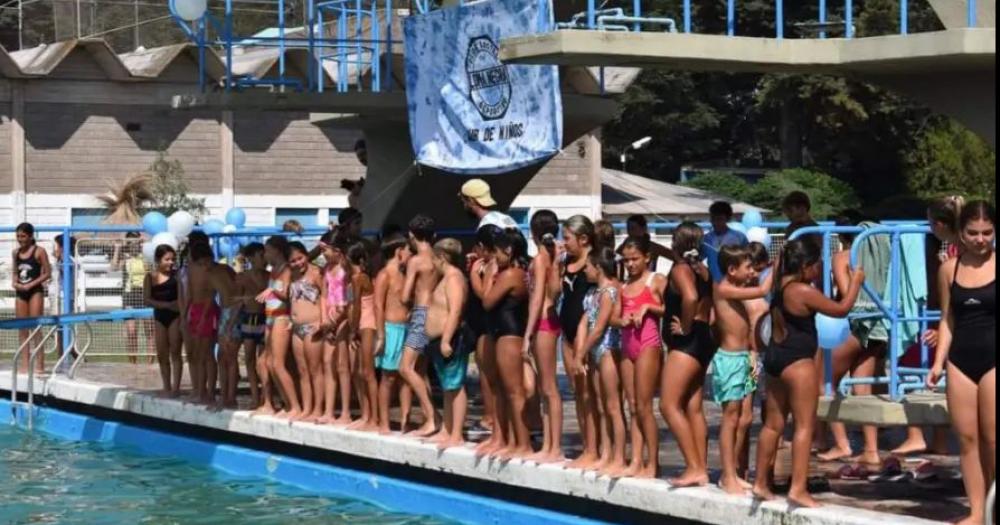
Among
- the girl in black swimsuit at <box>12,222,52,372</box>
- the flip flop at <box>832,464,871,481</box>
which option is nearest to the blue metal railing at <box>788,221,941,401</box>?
the flip flop at <box>832,464,871,481</box>

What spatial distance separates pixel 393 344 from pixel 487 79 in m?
2.22

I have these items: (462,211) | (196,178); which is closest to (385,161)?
(462,211)

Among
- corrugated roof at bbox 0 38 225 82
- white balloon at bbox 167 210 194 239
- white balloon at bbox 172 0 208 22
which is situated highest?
corrugated roof at bbox 0 38 225 82

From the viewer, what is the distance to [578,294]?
11352 millimetres

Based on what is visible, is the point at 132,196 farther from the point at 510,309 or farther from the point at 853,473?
the point at 853,473

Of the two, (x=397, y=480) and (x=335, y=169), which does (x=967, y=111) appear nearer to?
(x=397, y=480)

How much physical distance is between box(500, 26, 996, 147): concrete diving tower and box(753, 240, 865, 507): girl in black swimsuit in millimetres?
1633

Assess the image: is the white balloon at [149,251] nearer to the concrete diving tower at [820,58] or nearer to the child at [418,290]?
the child at [418,290]

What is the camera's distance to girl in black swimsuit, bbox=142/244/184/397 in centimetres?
1661

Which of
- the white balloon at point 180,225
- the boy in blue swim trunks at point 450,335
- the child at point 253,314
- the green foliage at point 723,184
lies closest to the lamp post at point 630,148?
the green foliage at point 723,184

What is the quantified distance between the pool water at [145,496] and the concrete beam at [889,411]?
3.52 m

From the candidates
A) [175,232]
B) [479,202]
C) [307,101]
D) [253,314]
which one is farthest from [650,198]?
[479,202]

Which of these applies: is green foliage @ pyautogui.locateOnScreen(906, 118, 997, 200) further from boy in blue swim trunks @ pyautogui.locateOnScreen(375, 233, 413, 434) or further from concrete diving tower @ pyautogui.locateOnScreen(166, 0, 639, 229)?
boy in blue swim trunks @ pyautogui.locateOnScreen(375, 233, 413, 434)

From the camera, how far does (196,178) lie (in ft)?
128
